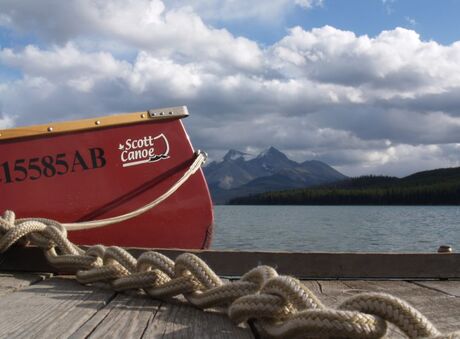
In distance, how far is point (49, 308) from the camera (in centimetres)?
218

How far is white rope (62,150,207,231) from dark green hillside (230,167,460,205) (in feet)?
368

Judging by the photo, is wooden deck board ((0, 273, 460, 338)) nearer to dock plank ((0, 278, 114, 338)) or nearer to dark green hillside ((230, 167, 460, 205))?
dock plank ((0, 278, 114, 338))

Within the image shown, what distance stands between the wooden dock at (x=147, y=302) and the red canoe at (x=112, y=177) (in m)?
1.51

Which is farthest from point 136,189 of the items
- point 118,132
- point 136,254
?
point 136,254

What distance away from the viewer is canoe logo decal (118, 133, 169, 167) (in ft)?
16.4

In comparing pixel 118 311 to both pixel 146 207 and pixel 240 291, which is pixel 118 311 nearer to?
pixel 240 291

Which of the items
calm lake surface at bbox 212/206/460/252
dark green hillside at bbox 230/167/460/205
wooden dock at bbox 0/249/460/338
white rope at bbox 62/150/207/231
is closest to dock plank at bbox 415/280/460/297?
wooden dock at bbox 0/249/460/338

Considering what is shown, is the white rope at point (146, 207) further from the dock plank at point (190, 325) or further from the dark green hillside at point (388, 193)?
the dark green hillside at point (388, 193)

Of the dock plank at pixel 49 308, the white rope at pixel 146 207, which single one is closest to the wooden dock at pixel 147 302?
the dock plank at pixel 49 308

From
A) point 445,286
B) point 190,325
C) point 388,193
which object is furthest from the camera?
point 388,193

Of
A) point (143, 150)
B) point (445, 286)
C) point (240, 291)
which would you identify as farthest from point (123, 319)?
point (143, 150)

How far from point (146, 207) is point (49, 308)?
107 inches

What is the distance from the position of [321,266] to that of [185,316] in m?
1.40

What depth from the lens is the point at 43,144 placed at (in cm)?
483
